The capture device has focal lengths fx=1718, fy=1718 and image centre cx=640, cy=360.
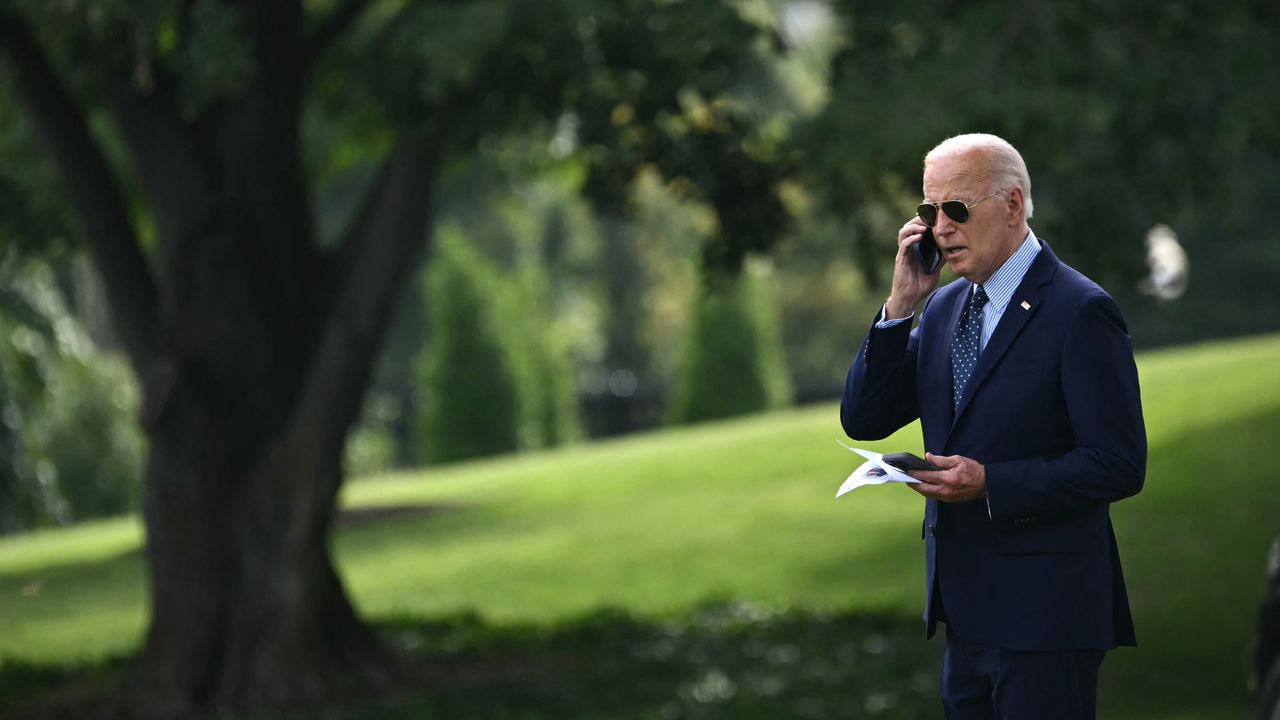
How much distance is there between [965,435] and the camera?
3434 mm

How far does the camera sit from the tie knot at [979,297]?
3486 millimetres

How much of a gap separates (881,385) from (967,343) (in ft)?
0.66

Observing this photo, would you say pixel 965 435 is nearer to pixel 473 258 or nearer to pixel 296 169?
pixel 296 169

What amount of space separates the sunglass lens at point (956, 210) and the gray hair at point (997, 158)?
0.07m

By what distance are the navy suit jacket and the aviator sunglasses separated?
0.67 feet

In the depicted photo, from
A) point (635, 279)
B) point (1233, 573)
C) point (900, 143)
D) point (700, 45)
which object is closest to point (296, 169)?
point (700, 45)

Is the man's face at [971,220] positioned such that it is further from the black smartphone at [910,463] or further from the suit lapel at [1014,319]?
the black smartphone at [910,463]

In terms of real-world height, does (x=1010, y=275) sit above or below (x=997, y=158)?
below

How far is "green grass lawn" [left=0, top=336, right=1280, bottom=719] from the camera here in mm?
13375

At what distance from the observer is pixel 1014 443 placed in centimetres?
338

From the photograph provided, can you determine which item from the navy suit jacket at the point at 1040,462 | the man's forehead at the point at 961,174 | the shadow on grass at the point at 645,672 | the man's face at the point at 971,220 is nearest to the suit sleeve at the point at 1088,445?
the navy suit jacket at the point at 1040,462

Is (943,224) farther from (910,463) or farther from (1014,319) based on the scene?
(910,463)

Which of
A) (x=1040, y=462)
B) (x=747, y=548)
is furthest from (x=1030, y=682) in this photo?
(x=747, y=548)

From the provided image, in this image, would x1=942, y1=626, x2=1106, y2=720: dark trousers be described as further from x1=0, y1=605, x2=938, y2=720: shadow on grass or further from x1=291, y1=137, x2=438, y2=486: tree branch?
x1=291, y1=137, x2=438, y2=486: tree branch
